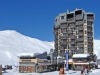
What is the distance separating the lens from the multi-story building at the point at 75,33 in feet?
379

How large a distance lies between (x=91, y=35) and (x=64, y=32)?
38.3ft

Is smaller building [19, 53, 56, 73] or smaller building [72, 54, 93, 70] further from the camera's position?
smaller building [72, 54, 93, 70]

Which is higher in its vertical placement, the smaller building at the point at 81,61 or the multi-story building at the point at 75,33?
the multi-story building at the point at 75,33

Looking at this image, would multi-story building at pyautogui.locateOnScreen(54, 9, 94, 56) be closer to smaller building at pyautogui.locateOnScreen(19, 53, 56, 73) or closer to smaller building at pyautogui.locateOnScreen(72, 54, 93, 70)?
smaller building at pyautogui.locateOnScreen(72, 54, 93, 70)

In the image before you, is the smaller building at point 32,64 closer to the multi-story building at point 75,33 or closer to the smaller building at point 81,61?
the smaller building at point 81,61

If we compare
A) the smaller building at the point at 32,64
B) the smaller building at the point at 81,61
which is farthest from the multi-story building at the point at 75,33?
the smaller building at the point at 32,64

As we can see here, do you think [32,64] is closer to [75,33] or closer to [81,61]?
[81,61]

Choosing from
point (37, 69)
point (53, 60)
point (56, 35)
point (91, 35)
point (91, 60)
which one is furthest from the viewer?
point (56, 35)

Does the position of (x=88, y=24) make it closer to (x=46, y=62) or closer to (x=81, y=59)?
(x=81, y=59)

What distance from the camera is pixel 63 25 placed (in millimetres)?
122312

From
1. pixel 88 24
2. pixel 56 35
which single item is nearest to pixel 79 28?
pixel 88 24

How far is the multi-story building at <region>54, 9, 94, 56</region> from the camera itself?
115 metres

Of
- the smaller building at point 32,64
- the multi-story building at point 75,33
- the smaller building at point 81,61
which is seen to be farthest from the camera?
the multi-story building at point 75,33

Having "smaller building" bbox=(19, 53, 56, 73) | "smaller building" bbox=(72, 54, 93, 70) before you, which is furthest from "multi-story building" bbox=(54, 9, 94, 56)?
"smaller building" bbox=(19, 53, 56, 73)
